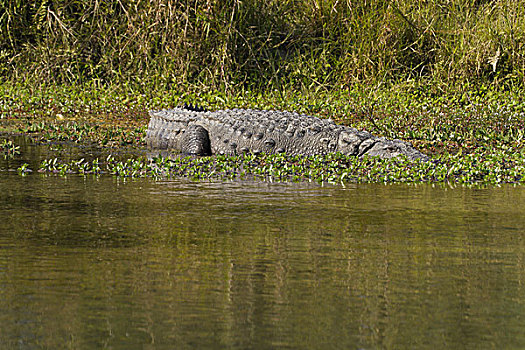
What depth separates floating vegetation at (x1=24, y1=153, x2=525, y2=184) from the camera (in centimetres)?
609

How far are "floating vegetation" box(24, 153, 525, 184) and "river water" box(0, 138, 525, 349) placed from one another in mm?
758

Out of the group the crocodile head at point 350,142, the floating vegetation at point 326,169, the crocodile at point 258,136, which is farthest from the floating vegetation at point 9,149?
the crocodile head at point 350,142

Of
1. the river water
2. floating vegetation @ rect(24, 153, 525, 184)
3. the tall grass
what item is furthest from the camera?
the tall grass

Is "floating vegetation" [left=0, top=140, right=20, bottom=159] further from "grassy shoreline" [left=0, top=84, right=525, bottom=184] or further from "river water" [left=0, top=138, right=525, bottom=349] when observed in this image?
"river water" [left=0, top=138, right=525, bottom=349]

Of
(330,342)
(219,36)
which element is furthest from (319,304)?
(219,36)

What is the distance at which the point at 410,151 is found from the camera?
281 inches

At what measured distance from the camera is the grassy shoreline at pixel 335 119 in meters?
6.31

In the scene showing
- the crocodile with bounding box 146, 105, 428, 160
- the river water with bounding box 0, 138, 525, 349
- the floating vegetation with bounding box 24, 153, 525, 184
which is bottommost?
the river water with bounding box 0, 138, 525, 349

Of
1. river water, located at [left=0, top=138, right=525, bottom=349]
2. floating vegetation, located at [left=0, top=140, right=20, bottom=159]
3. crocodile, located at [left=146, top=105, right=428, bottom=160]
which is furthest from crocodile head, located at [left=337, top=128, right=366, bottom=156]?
floating vegetation, located at [left=0, top=140, right=20, bottom=159]

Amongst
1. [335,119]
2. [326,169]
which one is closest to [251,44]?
[335,119]

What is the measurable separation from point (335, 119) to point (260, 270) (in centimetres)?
710

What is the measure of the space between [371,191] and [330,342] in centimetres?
315

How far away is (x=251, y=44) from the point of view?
12.5 m

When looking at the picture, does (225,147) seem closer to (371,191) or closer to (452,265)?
(371,191)
